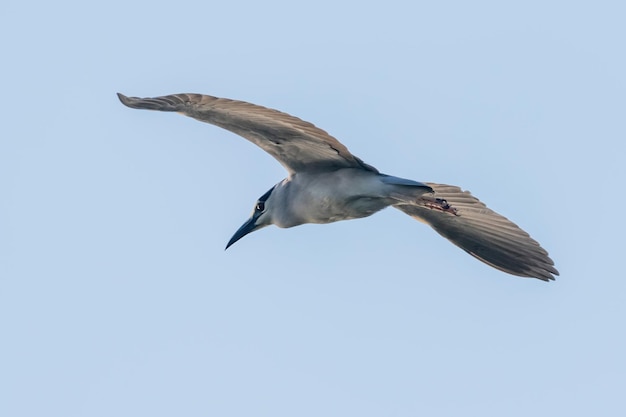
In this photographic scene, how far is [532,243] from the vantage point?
17.6 metres

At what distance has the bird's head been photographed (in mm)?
16516

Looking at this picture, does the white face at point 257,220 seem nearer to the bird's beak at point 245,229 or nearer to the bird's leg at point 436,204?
the bird's beak at point 245,229

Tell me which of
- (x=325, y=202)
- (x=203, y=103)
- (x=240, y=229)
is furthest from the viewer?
(x=240, y=229)

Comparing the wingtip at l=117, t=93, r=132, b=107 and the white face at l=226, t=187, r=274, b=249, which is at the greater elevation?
the wingtip at l=117, t=93, r=132, b=107

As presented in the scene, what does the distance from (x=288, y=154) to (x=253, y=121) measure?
977mm

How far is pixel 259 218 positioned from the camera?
16656 mm

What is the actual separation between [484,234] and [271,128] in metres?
4.20

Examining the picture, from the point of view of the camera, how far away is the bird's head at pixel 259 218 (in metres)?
16.5

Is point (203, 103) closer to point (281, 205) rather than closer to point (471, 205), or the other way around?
point (281, 205)

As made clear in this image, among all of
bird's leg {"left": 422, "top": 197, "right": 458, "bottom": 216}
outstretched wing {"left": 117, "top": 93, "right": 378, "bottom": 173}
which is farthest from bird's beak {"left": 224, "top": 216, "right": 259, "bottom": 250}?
bird's leg {"left": 422, "top": 197, "right": 458, "bottom": 216}

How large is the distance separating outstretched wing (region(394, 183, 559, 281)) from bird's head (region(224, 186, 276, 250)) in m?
2.01

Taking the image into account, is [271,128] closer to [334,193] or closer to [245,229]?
[334,193]

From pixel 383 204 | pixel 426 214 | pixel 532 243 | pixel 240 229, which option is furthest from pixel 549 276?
pixel 240 229

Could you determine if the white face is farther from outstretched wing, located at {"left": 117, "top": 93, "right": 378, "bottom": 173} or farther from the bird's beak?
outstretched wing, located at {"left": 117, "top": 93, "right": 378, "bottom": 173}
